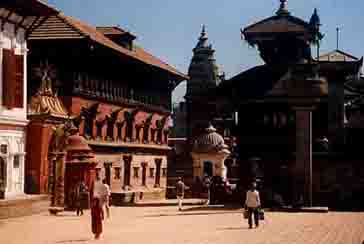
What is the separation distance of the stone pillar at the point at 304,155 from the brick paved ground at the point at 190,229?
2.01m

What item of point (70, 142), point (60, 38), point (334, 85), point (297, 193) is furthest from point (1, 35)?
point (334, 85)

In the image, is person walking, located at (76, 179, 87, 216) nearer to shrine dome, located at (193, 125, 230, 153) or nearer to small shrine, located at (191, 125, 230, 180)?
small shrine, located at (191, 125, 230, 180)

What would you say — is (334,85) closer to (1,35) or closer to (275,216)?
(275,216)

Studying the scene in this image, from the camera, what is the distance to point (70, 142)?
32.2 m

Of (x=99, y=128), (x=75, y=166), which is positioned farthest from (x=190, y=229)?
(x=99, y=128)

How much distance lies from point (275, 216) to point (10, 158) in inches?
427

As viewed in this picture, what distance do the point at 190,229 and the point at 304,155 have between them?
10.9 meters

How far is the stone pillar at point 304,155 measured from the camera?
3222 centimetres

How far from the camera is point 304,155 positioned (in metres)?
32.3

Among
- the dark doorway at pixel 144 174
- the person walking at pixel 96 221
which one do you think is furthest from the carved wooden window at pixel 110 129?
the person walking at pixel 96 221

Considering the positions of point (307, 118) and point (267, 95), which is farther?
point (267, 95)

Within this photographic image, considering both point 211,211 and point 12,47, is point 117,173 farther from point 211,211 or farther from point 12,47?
point 12,47

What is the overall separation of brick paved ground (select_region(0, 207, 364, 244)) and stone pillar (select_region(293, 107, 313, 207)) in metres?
2.01

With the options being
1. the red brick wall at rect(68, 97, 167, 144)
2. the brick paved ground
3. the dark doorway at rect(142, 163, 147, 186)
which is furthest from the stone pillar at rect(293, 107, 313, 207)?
the dark doorway at rect(142, 163, 147, 186)
